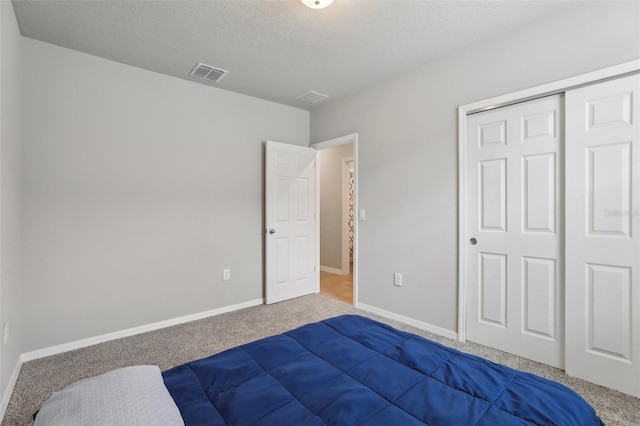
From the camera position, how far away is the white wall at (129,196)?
261 centimetres

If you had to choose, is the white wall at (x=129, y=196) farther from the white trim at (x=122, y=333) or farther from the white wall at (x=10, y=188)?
the white wall at (x=10, y=188)

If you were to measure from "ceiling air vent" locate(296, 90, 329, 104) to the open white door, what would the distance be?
610 mm

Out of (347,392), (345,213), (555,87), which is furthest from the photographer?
(345,213)

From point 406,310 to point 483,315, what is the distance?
76 centimetres

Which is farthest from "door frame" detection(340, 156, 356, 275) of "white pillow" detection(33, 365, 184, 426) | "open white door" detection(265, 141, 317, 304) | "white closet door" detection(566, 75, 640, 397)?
"white pillow" detection(33, 365, 184, 426)

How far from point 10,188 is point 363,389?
2.65 m

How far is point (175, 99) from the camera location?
10.9 feet

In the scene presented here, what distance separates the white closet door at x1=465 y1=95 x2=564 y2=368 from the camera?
7.63 ft

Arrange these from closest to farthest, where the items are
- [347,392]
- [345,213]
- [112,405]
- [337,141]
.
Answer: [112,405] < [347,392] < [337,141] < [345,213]

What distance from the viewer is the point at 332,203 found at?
5.91 meters

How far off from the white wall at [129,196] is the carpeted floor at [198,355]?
0.26 meters

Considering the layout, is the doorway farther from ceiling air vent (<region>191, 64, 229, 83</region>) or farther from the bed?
the bed

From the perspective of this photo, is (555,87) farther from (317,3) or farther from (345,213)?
(345,213)

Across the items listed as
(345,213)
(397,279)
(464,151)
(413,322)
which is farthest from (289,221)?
(464,151)
